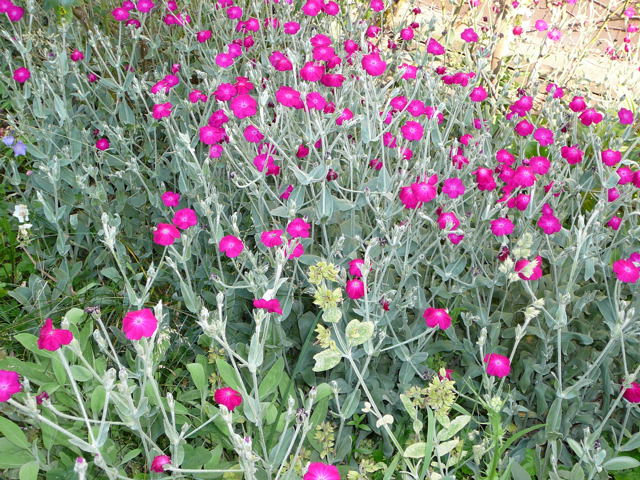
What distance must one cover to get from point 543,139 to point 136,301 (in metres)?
1.56

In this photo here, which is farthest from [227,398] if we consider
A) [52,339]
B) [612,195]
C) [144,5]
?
[144,5]

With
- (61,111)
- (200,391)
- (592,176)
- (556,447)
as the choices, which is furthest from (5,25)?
(556,447)

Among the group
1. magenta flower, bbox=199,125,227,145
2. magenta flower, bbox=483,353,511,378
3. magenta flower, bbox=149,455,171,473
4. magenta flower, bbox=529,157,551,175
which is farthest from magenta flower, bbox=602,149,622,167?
magenta flower, bbox=149,455,171,473

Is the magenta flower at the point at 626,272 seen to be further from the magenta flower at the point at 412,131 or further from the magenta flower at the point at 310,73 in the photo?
the magenta flower at the point at 310,73

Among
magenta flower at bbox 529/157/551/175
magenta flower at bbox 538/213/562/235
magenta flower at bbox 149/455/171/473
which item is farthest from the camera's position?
magenta flower at bbox 529/157/551/175

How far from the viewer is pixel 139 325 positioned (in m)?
1.43

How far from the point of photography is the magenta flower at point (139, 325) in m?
1.41

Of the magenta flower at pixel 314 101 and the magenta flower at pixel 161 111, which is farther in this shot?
the magenta flower at pixel 161 111

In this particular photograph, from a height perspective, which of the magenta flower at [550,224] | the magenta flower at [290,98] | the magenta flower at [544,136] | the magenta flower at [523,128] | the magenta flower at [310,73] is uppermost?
the magenta flower at [310,73]

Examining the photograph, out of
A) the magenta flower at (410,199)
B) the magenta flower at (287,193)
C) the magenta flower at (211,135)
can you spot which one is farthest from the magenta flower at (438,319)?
the magenta flower at (211,135)

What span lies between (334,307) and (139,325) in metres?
0.49

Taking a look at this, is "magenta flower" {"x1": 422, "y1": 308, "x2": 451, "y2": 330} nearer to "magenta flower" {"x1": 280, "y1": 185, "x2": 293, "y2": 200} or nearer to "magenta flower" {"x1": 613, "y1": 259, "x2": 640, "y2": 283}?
"magenta flower" {"x1": 613, "y1": 259, "x2": 640, "y2": 283}

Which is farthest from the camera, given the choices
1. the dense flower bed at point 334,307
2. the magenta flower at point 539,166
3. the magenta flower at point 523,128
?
the magenta flower at point 523,128

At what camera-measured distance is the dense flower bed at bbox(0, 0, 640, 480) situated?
169 centimetres
